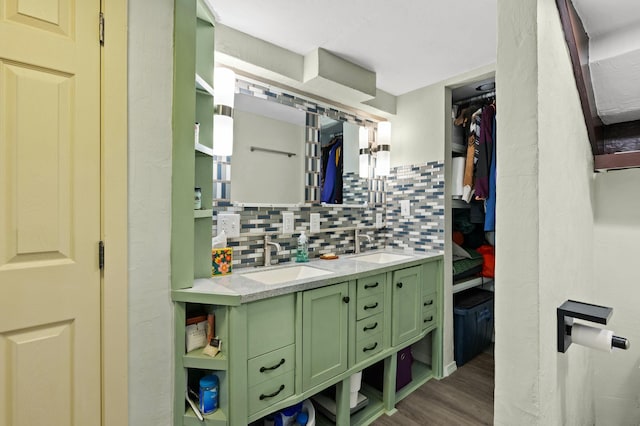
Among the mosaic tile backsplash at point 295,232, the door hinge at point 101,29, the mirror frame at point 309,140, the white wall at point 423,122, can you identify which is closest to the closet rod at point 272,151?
the mirror frame at point 309,140

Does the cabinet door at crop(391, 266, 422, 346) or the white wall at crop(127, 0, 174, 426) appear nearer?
the white wall at crop(127, 0, 174, 426)

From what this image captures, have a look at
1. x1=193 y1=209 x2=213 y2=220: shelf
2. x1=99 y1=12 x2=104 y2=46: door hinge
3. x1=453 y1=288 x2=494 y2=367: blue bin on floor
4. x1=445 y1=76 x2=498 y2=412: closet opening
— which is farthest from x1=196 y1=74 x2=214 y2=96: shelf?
x1=453 y1=288 x2=494 y2=367: blue bin on floor

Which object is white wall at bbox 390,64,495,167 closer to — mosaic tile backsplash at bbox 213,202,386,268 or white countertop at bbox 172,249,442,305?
mosaic tile backsplash at bbox 213,202,386,268

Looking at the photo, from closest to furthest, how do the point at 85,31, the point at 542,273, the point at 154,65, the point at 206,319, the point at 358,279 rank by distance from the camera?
the point at 542,273 < the point at 85,31 < the point at 154,65 < the point at 206,319 < the point at 358,279

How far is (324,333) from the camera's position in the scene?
160cm

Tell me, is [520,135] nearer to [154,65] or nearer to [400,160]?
[154,65]

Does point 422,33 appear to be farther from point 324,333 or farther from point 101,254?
point 101,254

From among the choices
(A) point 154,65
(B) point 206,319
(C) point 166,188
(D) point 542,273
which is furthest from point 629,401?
(A) point 154,65

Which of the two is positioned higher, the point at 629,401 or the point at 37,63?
the point at 37,63

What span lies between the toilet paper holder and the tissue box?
1501mm

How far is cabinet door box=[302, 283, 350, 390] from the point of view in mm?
1515

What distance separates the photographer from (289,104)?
2.17 metres

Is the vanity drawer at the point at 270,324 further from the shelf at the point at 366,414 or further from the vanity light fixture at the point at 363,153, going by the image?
the vanity light fixture at the point at 363,153

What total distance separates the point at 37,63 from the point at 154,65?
374 mm
